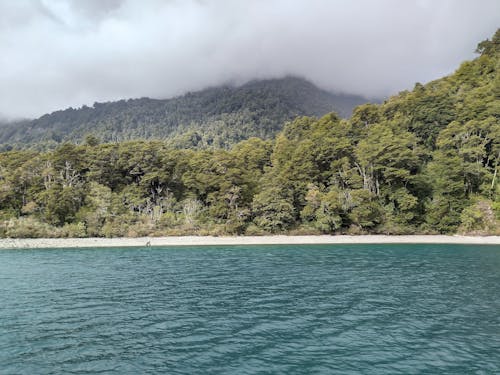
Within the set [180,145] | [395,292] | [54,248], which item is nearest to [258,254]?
[395,292]

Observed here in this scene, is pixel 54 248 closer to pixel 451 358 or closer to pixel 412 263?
pixel 412 263

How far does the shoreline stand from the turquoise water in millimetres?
18579

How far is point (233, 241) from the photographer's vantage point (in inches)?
1921

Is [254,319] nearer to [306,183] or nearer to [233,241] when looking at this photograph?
[233,241]

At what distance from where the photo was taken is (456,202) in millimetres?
50125

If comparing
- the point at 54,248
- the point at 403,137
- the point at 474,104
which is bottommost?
the point at 54,248

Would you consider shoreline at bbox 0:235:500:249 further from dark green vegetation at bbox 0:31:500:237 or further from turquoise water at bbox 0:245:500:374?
turquoise water at bbox 0:245:500:374

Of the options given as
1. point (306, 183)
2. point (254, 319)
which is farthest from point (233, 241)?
point (254, 319)

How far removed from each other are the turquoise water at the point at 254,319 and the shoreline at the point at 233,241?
731 inches

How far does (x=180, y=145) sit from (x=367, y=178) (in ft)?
280

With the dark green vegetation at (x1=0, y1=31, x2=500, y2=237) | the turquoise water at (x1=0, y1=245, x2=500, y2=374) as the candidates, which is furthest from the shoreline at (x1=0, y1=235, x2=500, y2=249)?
the turquoise water at (x1=0, y1=245, x2=500, y2=374)

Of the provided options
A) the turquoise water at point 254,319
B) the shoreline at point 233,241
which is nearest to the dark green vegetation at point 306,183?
the shoreline at point 233,241

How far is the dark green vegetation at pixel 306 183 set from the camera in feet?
169

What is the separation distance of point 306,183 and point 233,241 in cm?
1855
